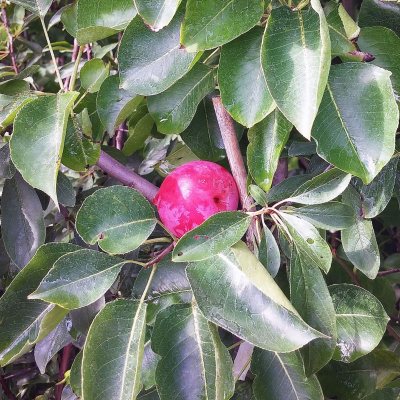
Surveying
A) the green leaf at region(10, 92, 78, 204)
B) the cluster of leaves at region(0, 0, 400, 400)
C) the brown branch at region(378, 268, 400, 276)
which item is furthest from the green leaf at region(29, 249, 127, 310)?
the brown branch at region(378, 268, 400, 276)

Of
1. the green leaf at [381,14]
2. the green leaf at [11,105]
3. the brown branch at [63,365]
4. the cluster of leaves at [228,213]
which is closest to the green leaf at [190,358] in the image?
the cluster of leaves at [228,213]

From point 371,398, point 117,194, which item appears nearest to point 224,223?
point 117,194

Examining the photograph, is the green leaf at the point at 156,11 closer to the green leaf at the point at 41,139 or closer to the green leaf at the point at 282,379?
the green leaf at the point at 41,139

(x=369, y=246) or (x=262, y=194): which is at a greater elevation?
(x=262, y=194)

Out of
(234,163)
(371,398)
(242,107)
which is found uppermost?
(242,107)

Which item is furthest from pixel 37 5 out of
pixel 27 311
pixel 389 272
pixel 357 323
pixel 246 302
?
pixel 389 272

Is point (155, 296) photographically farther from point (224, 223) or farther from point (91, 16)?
point (91, 16)
